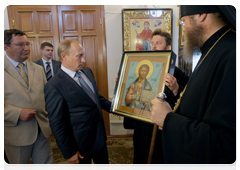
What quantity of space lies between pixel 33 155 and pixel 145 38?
10.1 ft

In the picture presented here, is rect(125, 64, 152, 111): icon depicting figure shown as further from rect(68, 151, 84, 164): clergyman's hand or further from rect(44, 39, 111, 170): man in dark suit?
rect(68, 151, 84, 164): clergyman's hand

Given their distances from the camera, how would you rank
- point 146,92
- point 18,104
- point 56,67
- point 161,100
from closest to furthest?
point 161,100 → point 146,92 → point 18,104 → point 56,67

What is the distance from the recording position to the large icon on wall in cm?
342

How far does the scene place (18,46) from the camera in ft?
6.24

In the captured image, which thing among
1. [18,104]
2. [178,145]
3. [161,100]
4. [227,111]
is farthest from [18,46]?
[227,111]

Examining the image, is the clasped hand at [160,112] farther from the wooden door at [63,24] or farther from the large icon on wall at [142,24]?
the wooden door at [63,24]

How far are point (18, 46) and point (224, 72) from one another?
2.21 metres

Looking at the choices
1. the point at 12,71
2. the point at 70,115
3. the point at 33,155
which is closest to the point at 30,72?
the point at 12,71

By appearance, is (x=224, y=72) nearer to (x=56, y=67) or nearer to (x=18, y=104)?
(x=18, y=104)

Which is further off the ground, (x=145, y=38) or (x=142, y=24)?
(x=142, y=24)

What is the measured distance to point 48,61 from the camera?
3584 millimetres

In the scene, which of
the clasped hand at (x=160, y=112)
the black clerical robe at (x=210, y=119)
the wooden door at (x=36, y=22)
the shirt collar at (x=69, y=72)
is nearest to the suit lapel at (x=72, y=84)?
the shirt collar at (x=69, y=72)

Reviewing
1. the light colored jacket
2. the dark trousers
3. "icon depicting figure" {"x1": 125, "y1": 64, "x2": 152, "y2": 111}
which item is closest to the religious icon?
"icon depicting figure" {"x1": 125, "y1": 64, "x2": 152, "y2": 111}

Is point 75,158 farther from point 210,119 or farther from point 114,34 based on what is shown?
point 114,34
